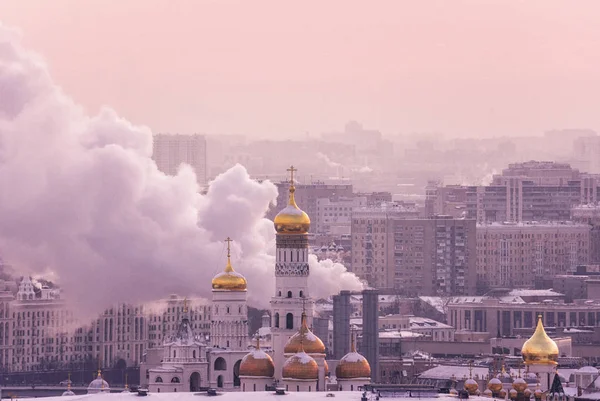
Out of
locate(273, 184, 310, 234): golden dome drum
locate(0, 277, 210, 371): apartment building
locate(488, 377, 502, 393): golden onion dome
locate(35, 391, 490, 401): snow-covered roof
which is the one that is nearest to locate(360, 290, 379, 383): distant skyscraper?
locate(0, 277, 210, 371): apartment building

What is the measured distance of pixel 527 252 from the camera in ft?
377

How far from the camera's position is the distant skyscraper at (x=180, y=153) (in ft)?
352

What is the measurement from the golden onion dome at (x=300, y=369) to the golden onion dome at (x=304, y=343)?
113 cm

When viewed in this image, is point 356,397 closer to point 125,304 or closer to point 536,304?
point 125,304

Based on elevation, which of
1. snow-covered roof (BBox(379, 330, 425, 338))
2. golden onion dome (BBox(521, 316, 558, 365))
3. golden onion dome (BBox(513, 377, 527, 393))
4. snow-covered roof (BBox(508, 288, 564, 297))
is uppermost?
snow-covered roof (BBox(508, 288, 564, 297))

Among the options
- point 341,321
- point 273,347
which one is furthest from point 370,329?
point 273,347

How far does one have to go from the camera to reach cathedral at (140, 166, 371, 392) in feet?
202

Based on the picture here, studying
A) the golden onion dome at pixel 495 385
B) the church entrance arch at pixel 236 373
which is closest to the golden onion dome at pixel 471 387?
the golden onion dome at pixel 495 385

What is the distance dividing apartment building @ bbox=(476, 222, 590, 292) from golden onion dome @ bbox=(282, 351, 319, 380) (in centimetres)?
5090

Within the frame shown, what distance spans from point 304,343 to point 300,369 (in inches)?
67.1

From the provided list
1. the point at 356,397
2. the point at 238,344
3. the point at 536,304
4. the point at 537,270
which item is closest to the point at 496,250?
the point at 537,270

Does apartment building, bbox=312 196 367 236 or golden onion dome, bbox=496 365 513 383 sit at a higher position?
apartment building, bbox=312 196 367 236

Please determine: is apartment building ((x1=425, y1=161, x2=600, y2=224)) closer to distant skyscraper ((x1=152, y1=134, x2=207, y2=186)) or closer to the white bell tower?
distant skyscraper ((x1=152, y1=134, x2=207, y2=186))

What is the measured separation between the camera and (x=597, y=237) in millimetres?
116812
